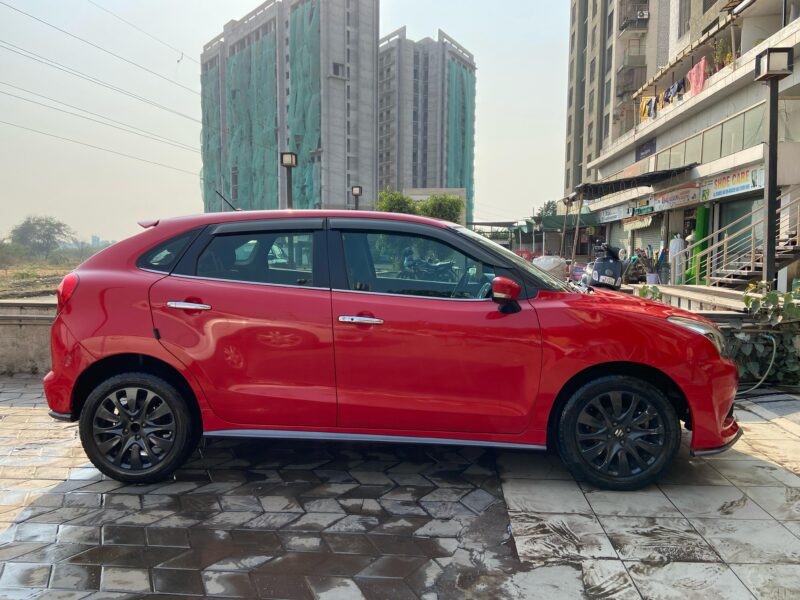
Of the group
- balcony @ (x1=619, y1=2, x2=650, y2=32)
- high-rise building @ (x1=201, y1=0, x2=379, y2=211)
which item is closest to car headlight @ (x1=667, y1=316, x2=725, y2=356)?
balcony @ (x1=619, y1=2, x2=650, y2=32)

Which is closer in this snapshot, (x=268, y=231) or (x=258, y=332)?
(x=258, y=332)

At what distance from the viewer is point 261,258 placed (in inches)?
148

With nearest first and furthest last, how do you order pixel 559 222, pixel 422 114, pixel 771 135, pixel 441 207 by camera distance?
pixel 771 135 → pixel 559 222 → pixel 441 207 → pixel 422 114

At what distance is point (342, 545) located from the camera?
3.05 metres

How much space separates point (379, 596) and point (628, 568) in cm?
121

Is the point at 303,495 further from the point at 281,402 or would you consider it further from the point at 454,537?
the point at 454,537

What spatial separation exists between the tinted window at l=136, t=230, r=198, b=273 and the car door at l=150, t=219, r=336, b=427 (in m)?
0.09

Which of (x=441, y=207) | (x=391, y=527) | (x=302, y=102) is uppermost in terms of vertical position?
(x=302, y=102)

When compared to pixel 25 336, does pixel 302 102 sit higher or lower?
higher

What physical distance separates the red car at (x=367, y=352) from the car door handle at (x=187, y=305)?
1 centimetres

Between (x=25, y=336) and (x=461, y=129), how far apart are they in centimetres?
11420

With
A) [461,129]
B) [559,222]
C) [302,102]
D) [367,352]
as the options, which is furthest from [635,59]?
[461,129]

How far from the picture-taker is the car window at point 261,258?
371 centimetres

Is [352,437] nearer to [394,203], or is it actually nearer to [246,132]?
[394,203]
